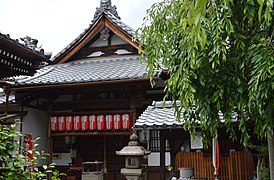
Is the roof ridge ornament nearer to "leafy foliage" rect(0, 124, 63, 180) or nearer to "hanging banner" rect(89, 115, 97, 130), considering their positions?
"hanging banner" rect(89, 115, 97, 130)

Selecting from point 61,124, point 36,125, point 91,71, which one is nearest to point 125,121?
point 61,124

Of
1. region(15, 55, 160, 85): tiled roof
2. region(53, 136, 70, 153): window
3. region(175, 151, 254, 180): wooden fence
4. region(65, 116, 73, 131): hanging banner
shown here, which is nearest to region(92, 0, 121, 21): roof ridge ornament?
region(15, 55, 160, 85): tiled roof

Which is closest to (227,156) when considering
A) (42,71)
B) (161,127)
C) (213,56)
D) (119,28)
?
(161,127)

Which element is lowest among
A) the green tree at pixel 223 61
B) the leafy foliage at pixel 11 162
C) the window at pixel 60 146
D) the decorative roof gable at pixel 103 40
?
the window at pixel 60 146

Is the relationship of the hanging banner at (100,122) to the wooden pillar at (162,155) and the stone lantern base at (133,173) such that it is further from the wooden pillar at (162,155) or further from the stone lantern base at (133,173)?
the stone lantern base at (133,173)

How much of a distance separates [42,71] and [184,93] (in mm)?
10943

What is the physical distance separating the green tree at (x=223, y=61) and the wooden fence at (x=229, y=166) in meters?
3.69

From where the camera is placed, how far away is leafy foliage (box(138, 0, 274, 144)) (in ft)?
12.3

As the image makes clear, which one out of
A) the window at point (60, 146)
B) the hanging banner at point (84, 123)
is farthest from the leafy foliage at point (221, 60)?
the window at point (60, 146)

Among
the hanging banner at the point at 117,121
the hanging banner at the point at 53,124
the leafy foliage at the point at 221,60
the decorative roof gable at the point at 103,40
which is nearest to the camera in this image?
the leafy foliage at the point at 221,60

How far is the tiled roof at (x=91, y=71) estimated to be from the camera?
11.4 meters

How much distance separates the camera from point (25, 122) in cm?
1260

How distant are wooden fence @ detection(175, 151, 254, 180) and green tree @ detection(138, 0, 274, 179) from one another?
3.69 m

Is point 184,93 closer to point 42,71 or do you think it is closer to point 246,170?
point 246,170
